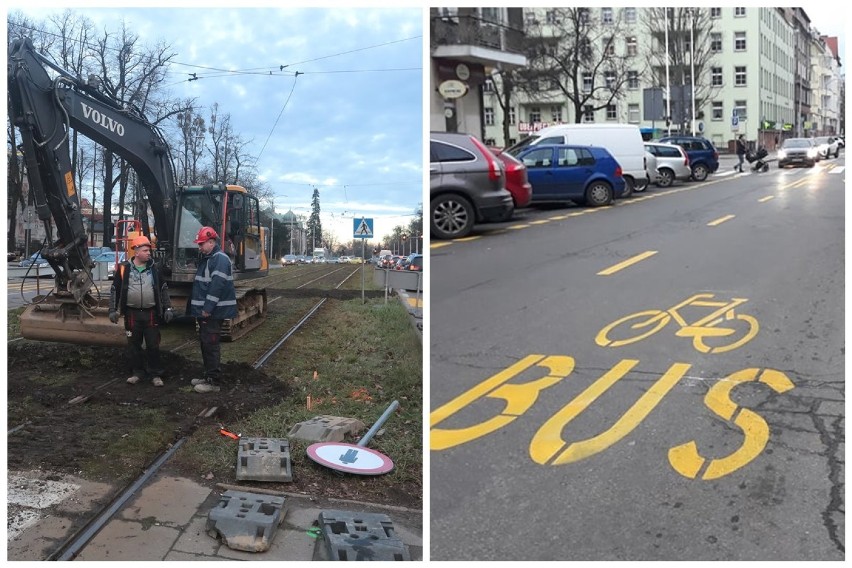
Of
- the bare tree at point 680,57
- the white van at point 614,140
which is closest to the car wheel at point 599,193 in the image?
the white van at point 614,140

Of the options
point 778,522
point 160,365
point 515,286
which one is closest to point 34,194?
point 160,365

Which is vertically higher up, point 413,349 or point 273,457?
point 413,349

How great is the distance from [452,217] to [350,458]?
6072 mm

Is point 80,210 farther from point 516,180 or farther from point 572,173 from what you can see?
point 572,173

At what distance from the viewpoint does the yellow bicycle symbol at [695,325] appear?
200 inches

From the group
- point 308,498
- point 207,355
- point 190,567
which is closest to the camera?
point 190,567

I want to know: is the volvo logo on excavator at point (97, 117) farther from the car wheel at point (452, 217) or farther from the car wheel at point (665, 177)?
the car wheel at point (665, 177)

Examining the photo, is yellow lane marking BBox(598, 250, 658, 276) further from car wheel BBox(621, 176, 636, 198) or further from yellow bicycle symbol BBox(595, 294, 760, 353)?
car wheel BBox(621, 176, 636, 198)

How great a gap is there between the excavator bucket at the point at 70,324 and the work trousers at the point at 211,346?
0.21m

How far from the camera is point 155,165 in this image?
2205mm

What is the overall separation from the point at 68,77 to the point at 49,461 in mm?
1011

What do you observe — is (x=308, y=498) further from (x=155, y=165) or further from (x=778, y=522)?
(x=778, y=522)

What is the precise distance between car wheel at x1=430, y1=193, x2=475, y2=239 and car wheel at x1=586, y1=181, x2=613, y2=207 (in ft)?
16.6

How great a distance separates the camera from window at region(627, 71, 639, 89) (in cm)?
1720
